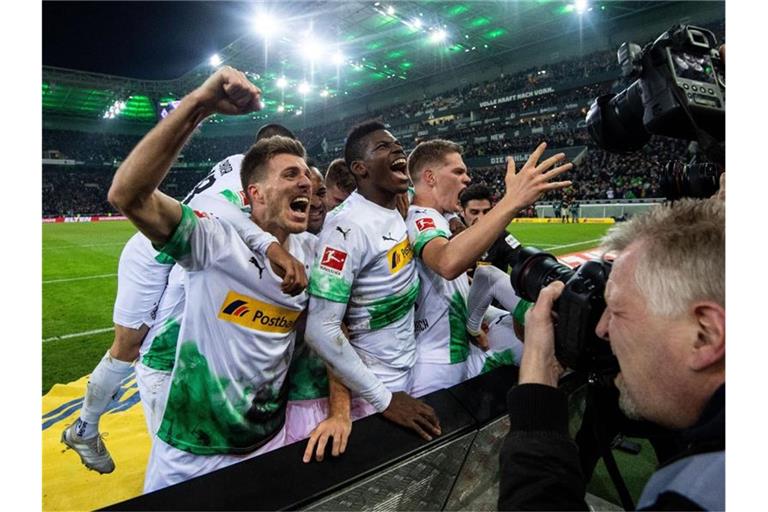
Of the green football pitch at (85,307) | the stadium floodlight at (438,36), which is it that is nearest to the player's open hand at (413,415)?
the green football pitch at (85,307)

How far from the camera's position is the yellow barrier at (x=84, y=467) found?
2.48 meters

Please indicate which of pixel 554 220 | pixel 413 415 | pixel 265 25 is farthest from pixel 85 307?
pixel 265 25

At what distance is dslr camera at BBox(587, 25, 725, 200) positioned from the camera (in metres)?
1.22

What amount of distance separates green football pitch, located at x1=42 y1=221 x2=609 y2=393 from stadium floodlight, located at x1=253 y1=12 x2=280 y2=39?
15.3 meters

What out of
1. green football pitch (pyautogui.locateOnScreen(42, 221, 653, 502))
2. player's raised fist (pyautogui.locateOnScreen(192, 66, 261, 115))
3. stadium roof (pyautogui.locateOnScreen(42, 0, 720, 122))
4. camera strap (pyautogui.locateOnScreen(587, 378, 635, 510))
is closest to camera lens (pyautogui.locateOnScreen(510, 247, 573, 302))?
camera strap (pyautogui.locateOnScreen(587, 378, 635, 510))

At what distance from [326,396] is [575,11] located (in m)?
30.0

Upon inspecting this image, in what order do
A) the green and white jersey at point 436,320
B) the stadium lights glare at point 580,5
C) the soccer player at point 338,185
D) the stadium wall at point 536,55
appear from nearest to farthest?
the green and white jersey at point 436,320, the soccer player at point 338,185, the stadium lights glare at point 580,5, the stadium wall at point 536,55

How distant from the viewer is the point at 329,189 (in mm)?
3664

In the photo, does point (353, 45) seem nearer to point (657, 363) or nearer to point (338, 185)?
point (338, 185)

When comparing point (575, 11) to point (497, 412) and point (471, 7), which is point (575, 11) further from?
point (497, 412)

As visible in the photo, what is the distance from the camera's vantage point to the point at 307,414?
6.50 ft

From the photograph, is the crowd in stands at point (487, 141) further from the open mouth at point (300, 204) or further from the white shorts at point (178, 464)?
the white shorts at point (178, 464)

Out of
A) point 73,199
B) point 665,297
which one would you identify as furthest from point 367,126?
point 73,199

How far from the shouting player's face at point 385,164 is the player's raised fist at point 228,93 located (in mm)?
885
